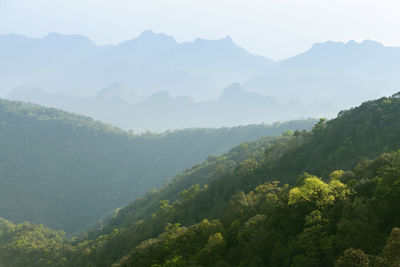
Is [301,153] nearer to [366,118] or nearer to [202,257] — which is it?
[366,118]

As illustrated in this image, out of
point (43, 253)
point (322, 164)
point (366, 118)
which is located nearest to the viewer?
point (322, 164)

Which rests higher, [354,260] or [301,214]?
[301,214]

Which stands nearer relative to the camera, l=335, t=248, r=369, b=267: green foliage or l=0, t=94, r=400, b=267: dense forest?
l=335, t=248, r=369, b=267: green foliage

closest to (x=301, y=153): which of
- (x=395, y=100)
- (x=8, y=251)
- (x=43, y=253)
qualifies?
(x=395, y=100)

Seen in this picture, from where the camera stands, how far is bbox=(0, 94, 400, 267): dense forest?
31891mm

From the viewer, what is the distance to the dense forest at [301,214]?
31891mm

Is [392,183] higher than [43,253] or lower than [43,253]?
higher

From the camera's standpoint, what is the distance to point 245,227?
4066 cm

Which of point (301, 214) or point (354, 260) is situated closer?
point (354, 260)

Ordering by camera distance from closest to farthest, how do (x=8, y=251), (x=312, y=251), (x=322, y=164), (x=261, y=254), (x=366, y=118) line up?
(x=312, y=251) < (x=261, y=254) < (x=322, y=164) < (x=366, y=118) < (x=8, y=251)

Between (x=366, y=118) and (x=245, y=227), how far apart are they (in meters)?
50.6

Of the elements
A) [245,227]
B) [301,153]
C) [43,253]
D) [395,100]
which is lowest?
[43,253]

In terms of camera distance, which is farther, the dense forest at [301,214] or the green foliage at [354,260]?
the dense forest at [301,214]

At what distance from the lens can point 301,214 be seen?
3859 centimetres
